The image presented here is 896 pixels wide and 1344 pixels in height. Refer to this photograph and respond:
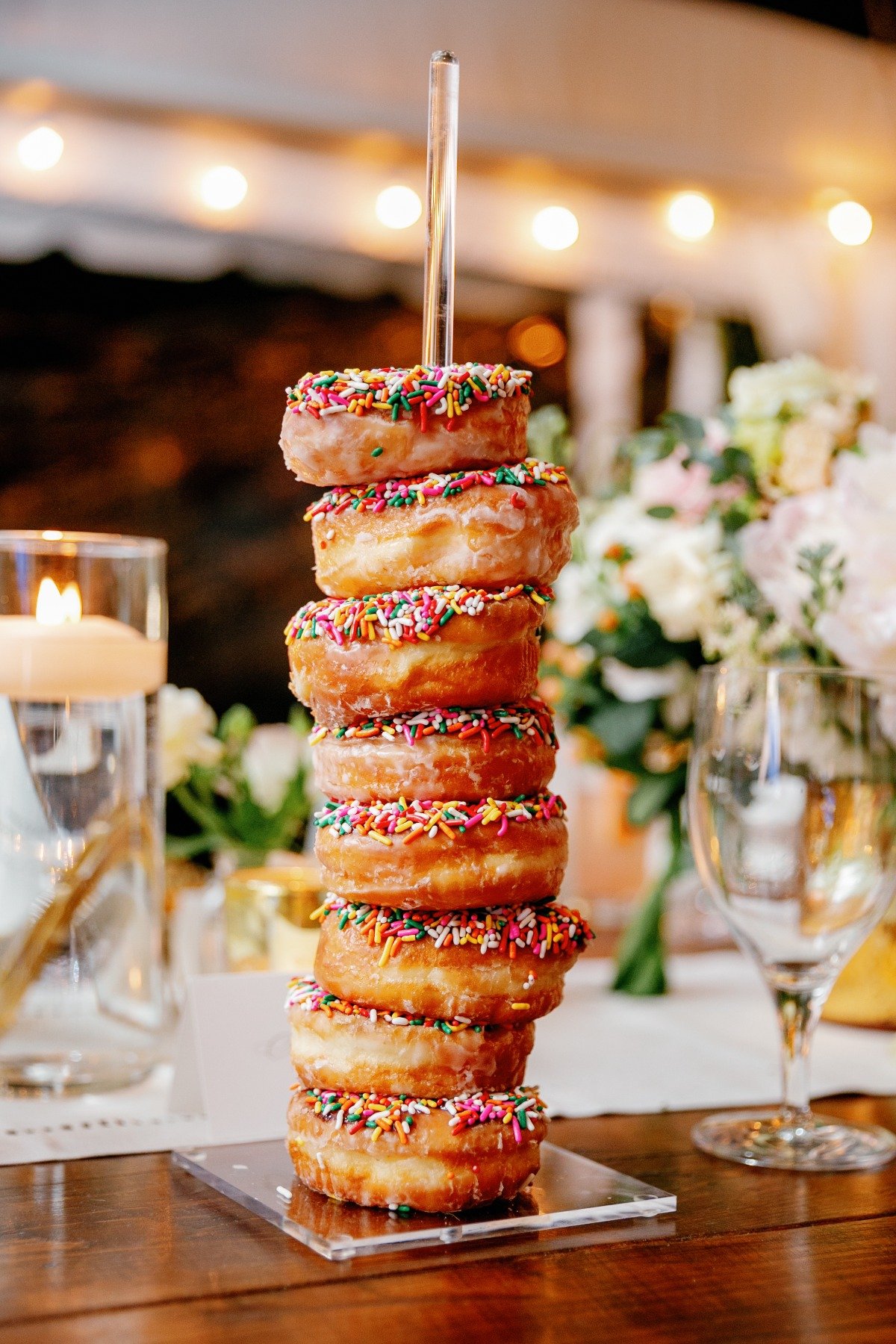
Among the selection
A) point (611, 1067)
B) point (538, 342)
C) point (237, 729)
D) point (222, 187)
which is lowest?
point (611, 1067)

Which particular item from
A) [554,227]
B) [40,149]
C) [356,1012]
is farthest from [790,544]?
[554,227]

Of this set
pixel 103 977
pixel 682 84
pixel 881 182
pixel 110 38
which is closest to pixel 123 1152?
pixel 103 977

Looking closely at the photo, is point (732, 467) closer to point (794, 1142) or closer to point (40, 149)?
point (794, 1142)

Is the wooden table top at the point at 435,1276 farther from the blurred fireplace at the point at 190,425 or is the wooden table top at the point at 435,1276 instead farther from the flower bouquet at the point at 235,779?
the blurred fireplace at the point at 190,425

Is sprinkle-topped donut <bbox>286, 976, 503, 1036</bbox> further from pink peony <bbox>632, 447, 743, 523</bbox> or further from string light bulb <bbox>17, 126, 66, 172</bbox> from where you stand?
string light bulb <bbox>17, 126, 66, 172</bbox>

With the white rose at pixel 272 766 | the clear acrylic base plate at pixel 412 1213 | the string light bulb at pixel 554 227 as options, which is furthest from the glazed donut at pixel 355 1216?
the string light bulb at pixel 554 227
